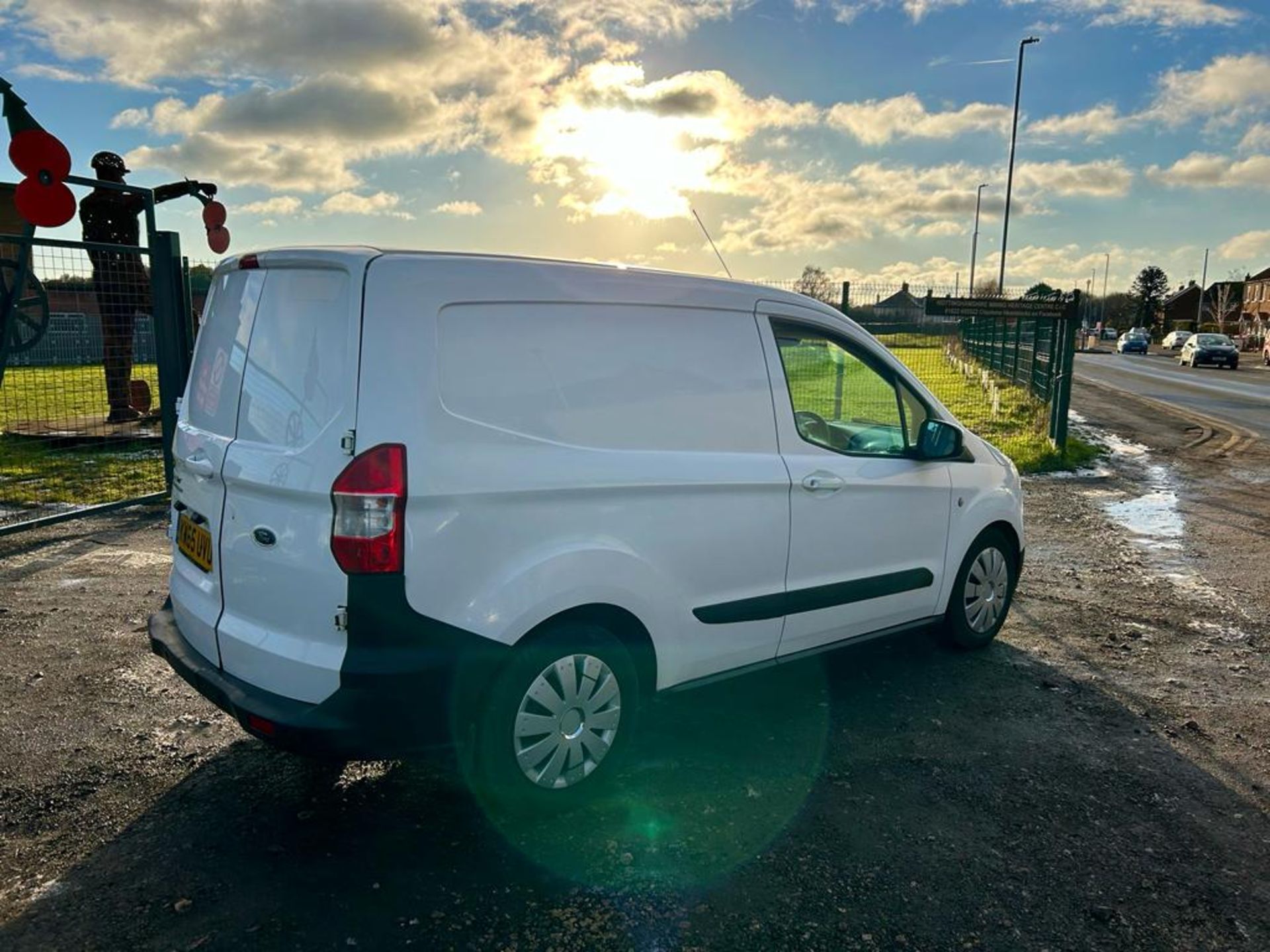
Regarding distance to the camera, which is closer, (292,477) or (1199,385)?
(292,477)

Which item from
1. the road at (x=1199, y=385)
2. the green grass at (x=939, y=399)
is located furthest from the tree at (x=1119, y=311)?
the green grass at (x=939, y=399)

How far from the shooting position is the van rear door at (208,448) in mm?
3168

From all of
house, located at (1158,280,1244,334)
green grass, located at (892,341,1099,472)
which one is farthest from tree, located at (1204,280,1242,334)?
green grass, located at (892,341,1099,472)

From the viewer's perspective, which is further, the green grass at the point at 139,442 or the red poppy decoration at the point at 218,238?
the red poppy decoration at the point at 218,238

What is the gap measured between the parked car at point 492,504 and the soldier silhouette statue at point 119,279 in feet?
22.5

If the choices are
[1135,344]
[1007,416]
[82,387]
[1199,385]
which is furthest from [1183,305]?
[82,387]

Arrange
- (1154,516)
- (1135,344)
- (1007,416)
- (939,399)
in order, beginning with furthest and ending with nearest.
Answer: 1. (1135,344)
2. (1007,416)
3. (939,399)
4. (1154,516)

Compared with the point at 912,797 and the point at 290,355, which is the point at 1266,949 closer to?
the point at 912,797

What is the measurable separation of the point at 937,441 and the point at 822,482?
0.80m

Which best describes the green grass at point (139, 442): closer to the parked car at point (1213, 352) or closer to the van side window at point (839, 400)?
the van side window at point (839, 400)

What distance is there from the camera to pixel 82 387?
11.2 meters

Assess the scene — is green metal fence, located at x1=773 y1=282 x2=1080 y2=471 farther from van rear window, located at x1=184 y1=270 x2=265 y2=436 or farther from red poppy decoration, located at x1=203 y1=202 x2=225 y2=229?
red poppy decoration, located at x1=203 y1=202 x2=225 y2=229

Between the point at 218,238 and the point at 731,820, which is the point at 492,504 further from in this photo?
the point at 218,238

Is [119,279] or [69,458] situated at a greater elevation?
[119,279]
